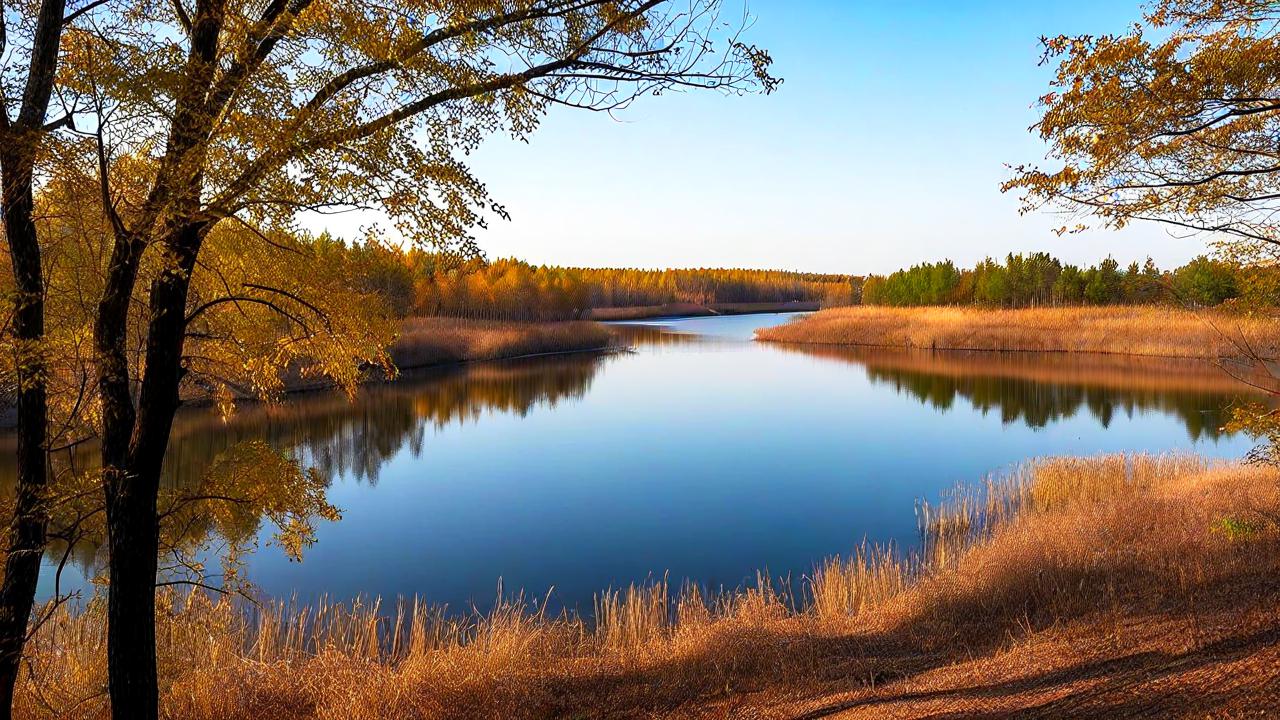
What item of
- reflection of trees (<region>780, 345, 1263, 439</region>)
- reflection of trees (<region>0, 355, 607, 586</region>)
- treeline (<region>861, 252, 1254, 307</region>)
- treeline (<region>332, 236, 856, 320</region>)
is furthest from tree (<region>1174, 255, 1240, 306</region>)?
treeline (<region>332, 236, 856, 320</region>)

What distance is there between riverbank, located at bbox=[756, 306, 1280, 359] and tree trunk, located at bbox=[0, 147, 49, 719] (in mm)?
32982

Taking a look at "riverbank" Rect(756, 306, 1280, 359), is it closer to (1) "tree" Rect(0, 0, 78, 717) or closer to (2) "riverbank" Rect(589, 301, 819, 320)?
(1) "tree" Rect(0, 0, 78, 717)

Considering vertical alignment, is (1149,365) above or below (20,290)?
below

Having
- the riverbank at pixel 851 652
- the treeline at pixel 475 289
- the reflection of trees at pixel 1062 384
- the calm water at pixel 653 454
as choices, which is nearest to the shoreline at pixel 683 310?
the treeline at pixel 475 289

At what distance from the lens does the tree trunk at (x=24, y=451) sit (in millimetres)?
5184

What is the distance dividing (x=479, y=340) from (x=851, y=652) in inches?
1340

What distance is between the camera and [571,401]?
28.1m

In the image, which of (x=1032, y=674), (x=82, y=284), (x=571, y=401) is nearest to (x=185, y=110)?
(x=82, y=284)

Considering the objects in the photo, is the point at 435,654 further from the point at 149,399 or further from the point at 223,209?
the point at 223,209

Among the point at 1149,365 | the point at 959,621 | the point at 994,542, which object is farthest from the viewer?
the point at 1149,365

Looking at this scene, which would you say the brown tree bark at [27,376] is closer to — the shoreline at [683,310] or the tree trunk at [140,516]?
the tree trunk at [140,516]

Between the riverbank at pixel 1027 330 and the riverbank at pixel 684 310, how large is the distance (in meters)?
36.1

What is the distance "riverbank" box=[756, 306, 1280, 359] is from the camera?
35719 mm

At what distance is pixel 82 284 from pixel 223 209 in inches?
93.0
